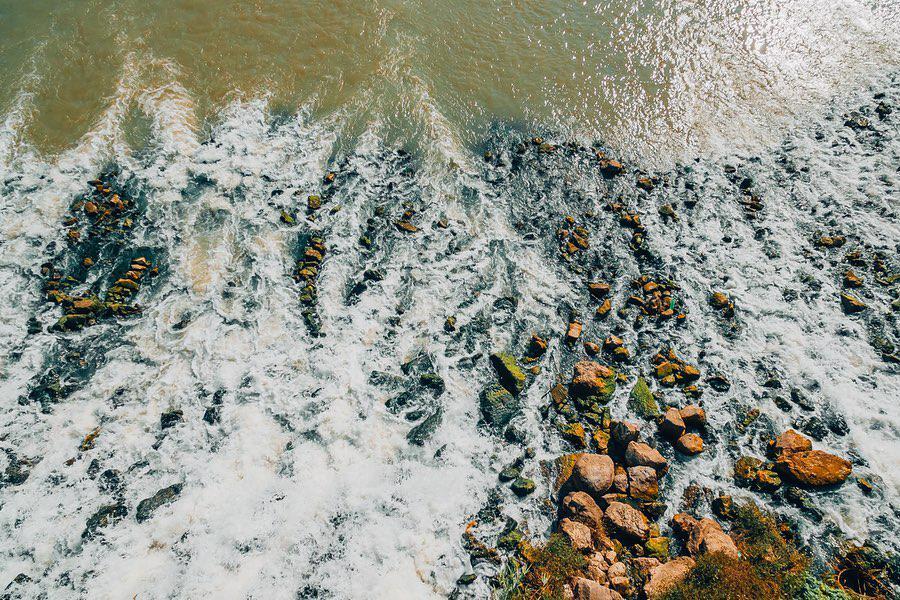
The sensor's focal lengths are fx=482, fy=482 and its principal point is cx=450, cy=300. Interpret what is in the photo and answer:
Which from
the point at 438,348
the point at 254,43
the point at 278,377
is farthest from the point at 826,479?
the point at 254,43

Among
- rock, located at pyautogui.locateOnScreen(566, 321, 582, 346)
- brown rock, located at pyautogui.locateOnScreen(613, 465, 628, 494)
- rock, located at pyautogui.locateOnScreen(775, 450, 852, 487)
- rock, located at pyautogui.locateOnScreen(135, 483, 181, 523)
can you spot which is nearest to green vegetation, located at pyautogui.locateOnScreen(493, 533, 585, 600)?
brown rock, located at pyautogui.locateOnScreen(613, 465, 628, 494)

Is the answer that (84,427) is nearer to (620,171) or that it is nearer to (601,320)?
(601,320)

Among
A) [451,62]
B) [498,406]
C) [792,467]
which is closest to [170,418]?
[498,406]

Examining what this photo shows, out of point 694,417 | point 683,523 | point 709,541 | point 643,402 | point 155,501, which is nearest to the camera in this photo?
point 709,541

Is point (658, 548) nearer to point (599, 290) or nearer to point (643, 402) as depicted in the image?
point (643, 402)

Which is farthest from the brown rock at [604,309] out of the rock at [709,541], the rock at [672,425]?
the rock at [709,541]

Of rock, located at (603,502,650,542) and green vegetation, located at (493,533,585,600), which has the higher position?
rock, located at (603,502,650,542)

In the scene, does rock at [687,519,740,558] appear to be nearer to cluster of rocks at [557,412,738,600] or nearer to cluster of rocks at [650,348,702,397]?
cluster of rocks at [557,412,738,600]
